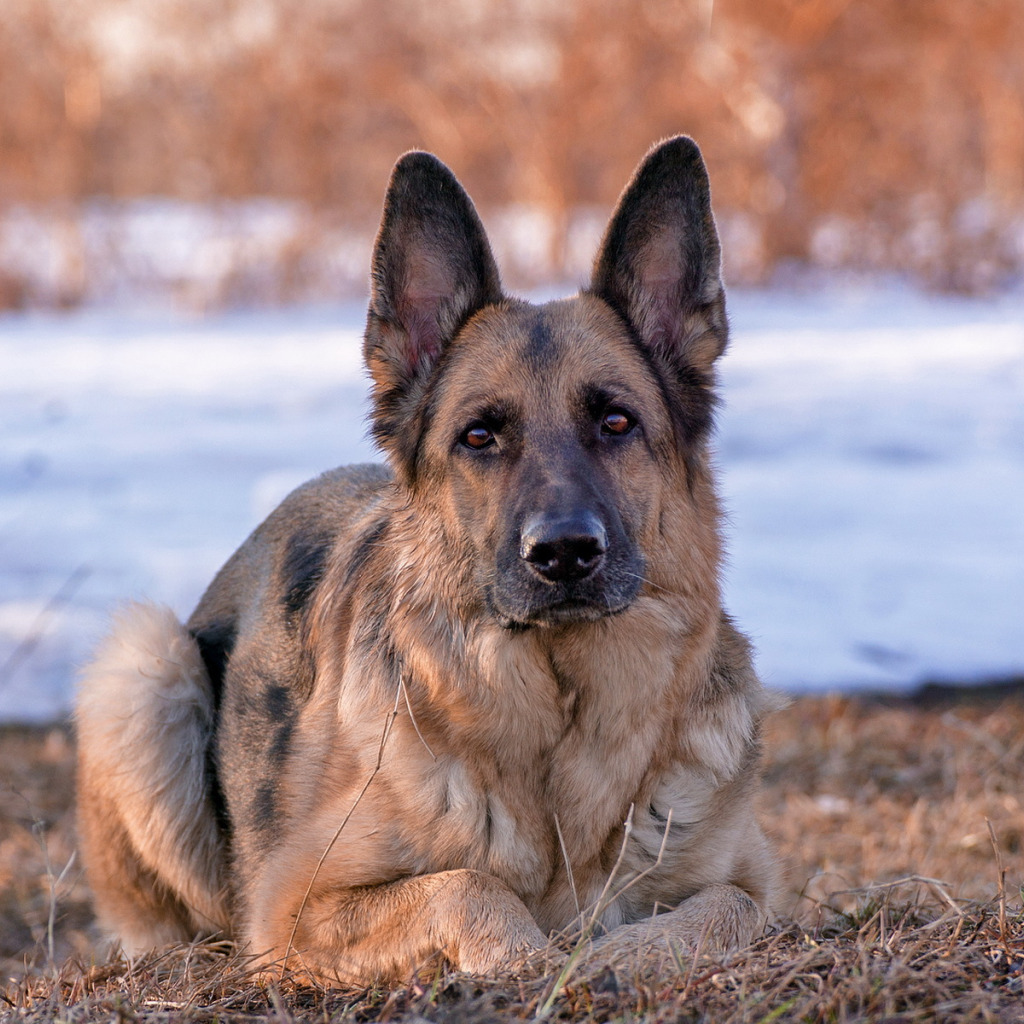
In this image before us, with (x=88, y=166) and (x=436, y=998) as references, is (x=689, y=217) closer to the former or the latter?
(x=436, y=998)

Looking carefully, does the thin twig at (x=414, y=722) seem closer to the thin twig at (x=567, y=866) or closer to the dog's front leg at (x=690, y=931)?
the thin twig at (x=567, y=866)

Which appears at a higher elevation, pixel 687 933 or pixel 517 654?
pixel 517 654

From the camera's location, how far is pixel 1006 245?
571 inches

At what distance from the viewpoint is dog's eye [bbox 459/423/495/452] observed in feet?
11.6

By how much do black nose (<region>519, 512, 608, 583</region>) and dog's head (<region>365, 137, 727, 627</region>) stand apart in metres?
0.06

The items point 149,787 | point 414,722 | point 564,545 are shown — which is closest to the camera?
point 564,545

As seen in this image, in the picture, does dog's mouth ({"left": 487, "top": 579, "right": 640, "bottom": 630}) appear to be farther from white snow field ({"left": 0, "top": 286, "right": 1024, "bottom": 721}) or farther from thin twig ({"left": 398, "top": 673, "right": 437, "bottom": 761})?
white snow field ({"left": 0, "top": 286, "right": 1024, "bottom": 721})

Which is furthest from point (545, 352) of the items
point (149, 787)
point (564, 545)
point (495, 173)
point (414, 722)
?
point (495, 173)

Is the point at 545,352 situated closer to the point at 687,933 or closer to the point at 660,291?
the point at 660,291

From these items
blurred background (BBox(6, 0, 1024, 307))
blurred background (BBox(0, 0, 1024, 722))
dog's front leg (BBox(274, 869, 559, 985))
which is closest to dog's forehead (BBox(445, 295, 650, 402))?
dog's front leg (BBox(274, 869, 559, 985))

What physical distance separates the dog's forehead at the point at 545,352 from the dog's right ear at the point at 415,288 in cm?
9

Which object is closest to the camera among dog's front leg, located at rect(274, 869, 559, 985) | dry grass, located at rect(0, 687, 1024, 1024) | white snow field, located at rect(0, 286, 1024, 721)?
dry grass, located at rect(0, 687, 1024, 1024)

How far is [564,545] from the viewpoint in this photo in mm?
3047

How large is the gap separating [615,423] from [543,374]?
0.26 metres
